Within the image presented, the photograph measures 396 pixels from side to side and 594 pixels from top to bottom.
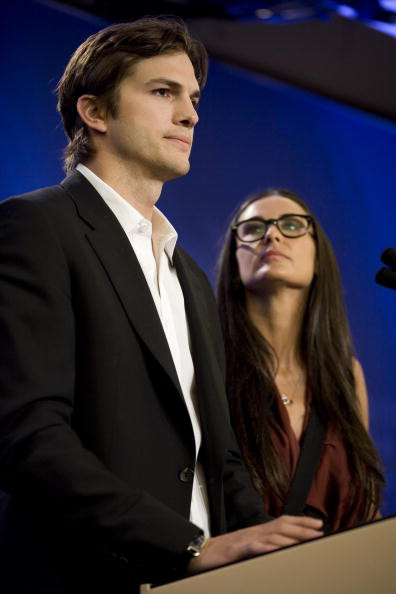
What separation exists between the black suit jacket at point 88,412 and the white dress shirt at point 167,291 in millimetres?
22

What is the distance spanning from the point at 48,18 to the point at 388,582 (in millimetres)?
1994

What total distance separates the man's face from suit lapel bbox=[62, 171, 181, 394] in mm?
119

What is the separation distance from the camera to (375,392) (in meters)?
3.08

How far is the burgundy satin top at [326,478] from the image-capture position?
6.33 feet

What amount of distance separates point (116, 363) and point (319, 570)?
20.1 inches

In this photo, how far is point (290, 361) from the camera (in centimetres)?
218

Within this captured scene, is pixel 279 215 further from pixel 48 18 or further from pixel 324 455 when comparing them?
pixel 48 18

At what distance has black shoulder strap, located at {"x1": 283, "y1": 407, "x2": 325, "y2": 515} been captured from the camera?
1.90 m

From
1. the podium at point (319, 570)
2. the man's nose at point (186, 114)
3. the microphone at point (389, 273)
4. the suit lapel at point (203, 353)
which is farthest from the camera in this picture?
the man's nose at point (186, 114)

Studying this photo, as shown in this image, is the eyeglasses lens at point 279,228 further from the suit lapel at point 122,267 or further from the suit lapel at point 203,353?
the suit lapel at point 122,267

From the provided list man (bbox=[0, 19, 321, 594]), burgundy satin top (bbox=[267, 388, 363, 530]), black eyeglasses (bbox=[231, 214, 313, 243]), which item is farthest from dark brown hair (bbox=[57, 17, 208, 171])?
burgundy satin top (bbox=[267, 388, 363, 530])

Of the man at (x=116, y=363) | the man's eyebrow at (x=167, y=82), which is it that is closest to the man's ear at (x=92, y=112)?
the man at (x=116, y=363)

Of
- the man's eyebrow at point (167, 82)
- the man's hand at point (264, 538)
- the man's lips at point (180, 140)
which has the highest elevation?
the man's eyebrow at point (167, 82)

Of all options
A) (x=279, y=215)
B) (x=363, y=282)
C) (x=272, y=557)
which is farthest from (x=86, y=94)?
(x=363, y=282)
